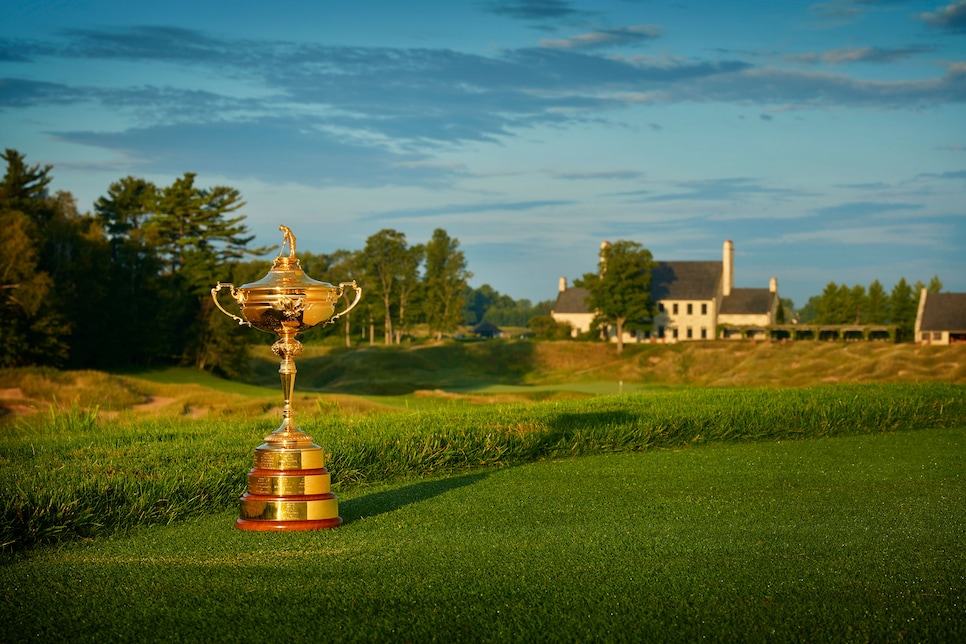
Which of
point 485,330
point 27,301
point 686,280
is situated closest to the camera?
point 27,301

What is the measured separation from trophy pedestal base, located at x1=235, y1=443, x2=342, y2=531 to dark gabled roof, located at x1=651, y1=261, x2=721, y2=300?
285 feet

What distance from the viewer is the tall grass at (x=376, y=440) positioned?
368 inches

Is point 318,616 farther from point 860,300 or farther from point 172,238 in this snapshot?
point 860,300

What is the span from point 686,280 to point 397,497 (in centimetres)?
8681

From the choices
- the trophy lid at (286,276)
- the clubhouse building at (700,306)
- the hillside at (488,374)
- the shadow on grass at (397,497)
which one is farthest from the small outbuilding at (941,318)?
the trophy lid at (286,276)

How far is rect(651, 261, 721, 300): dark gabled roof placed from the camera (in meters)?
93.6

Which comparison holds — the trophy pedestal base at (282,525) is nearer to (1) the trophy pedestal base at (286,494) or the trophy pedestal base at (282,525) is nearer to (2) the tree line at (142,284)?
(1) the trophy pedestal base at (286,494)

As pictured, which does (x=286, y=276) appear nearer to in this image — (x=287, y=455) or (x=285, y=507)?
(x=287, y=455)

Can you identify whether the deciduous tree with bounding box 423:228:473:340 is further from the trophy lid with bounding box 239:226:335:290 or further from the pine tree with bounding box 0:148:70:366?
the trophy lid with bounding box 239:226:335:290

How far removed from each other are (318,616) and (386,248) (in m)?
96.0

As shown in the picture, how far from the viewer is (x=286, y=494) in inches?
355

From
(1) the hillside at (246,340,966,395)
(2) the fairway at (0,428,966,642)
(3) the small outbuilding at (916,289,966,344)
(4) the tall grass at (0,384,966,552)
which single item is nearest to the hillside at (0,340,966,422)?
(1) the hillside at (246,340,966,395)

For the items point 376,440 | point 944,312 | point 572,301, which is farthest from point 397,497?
point 572,301

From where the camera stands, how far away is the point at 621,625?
5922mm
